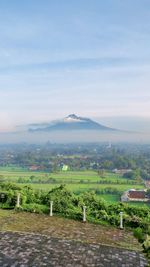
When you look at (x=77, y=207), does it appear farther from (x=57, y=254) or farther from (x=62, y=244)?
(x=57, y=254)

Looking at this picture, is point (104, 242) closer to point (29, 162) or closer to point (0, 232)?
point (0, 232)

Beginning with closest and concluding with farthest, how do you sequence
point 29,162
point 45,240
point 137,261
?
point 137,261, point 45,240, point 29,162

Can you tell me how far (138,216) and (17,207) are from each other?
4.72 m

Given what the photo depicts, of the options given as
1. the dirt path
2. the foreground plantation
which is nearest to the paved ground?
the dirt path

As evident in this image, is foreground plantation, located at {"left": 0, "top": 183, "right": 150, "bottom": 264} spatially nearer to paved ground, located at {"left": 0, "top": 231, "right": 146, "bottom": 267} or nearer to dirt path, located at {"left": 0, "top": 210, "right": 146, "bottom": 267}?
dirt path, located at {"left": 0, "top": 210, "right": 146, "bottom": 267}

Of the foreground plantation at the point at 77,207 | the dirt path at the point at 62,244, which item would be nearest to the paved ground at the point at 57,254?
the dirt path at the point at 62,244

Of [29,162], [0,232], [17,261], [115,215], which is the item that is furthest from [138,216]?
[29,162]

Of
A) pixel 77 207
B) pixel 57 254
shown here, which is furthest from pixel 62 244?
pixel 77 207

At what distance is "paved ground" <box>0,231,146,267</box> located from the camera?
336 inches

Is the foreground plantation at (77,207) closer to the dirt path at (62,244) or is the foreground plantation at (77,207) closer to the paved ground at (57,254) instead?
the dirt path at (62,244)

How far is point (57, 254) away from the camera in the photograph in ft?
30.2

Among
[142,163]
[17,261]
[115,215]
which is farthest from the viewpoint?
[142,163]

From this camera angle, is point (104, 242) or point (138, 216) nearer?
point (104, 242)

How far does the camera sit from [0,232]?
1110cm
